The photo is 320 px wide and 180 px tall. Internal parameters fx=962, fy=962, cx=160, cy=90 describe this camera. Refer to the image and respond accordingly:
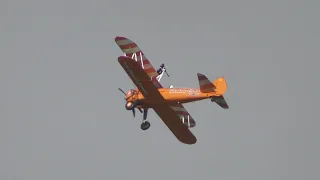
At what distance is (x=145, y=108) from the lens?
196ft

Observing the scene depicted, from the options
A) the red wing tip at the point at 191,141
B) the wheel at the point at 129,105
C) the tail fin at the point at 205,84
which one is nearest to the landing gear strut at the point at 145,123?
the wheel at the point at 129,105

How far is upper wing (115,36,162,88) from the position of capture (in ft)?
201

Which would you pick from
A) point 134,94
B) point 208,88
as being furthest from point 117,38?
point 208,88

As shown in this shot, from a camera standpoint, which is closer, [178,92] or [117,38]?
[178,92]

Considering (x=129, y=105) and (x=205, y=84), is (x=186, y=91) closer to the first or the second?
(x=205, y=84)

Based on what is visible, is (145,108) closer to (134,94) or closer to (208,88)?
(134,94)

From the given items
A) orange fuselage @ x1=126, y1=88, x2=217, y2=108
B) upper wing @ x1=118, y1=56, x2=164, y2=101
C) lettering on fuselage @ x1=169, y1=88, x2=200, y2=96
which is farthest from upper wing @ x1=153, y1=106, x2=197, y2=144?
lettering on fuselage @ x1=169, y1=88, x2=200, y2=96

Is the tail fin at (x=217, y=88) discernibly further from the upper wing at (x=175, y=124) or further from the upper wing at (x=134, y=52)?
the upper wing at (x=134, y=52)

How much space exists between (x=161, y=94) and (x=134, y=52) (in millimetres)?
4655

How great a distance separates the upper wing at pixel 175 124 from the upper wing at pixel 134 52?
8.46ft

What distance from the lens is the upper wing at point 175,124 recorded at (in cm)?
6059

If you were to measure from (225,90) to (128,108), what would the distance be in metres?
6.39

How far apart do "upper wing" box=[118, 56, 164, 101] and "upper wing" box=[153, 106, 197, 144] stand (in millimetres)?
1578

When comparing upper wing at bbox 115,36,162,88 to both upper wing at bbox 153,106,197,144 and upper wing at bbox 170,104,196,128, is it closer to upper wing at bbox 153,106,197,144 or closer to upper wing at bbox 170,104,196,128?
upper wing at bbox 153,106,197,144
